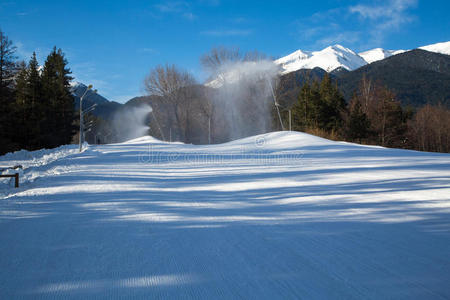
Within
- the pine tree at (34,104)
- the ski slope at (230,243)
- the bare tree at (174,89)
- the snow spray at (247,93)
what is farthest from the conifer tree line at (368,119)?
the pine tree at (34,104)

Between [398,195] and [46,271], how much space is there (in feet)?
15.8

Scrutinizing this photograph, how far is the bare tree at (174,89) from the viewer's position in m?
38.2

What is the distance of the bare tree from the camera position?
38188mm

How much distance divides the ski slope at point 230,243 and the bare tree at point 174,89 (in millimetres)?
34171

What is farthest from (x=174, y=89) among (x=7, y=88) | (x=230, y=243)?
(x=230, y=243)

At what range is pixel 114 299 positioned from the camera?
1778 mm

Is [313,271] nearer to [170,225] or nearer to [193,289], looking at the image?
[193,289]

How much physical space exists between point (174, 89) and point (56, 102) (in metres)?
14.5

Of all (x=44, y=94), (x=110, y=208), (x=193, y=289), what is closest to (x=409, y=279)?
(x=193, y=289)

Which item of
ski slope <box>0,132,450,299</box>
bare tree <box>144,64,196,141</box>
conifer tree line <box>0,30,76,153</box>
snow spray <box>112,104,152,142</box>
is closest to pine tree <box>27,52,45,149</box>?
conifer tree line <box>0,30,76,153</box>

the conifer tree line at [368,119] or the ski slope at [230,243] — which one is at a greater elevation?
the conifer tree line at [368,119]

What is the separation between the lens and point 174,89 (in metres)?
38.5

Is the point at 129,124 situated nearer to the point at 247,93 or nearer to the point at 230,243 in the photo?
the point at 247,93

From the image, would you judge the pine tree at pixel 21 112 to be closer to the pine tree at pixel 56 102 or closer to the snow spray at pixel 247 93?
the pine tree at pixel 56 102
